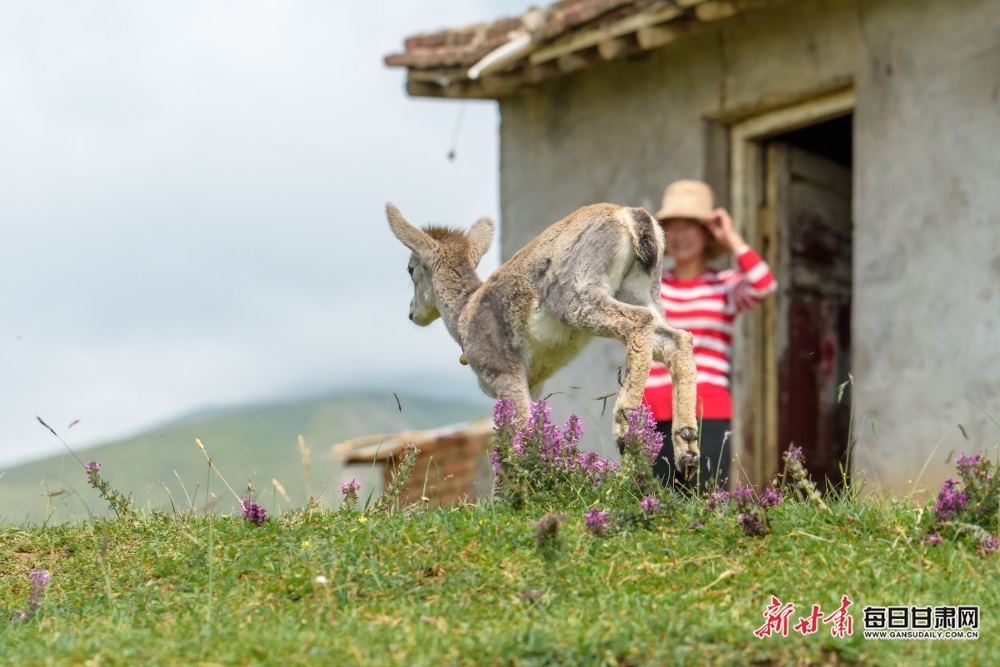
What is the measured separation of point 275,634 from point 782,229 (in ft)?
27.2

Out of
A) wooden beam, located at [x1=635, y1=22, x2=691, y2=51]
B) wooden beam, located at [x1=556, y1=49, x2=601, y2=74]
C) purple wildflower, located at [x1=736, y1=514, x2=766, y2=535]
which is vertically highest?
wooden beam, located at [x1=635, y1=22, x2=691, y2=51]

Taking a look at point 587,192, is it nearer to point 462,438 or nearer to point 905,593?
point 462,438

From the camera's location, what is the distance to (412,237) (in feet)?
22.1

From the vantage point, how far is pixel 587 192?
12156 millimetres

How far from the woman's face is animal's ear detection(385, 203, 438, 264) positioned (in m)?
2.35

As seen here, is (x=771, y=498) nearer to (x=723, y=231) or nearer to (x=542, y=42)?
(x=723, y=231)

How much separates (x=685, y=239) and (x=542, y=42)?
330 centimetres

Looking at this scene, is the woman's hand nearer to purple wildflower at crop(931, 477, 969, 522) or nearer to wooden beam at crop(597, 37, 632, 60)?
wooden beam at crop(597, 37, 632, 60)

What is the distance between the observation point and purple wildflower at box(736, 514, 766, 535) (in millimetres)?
5027

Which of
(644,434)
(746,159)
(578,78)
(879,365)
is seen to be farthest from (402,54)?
(644,434)

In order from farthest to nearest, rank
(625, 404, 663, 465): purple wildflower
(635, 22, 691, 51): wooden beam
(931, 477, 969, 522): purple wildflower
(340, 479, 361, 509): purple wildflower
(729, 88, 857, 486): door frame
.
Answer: (729, 88, 857, 486): door frame, (635, 22, 691, 51): wooden beam, (340, 479, 361, 509): purple wildflower, (625, 404, 663, 465): purple wildflower, (931, 477, 969, 522): purple wildflower

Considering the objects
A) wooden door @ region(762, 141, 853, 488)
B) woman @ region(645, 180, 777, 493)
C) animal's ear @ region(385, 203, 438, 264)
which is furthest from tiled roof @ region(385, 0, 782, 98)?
animal's ear @ region(385, 203, 438, 264)

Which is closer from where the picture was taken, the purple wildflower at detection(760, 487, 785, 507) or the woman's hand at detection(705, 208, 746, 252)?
the purple wildflower at detection(760, 487, 785, 507)

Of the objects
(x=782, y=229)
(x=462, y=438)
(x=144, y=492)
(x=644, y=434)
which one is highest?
(x=782, y=229)
